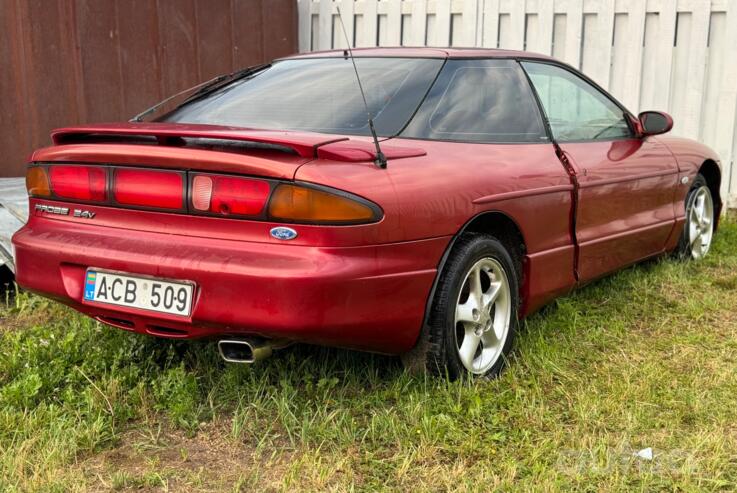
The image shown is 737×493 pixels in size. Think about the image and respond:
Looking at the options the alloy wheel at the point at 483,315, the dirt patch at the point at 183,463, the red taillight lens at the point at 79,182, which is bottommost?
the dirt patch at the point at 183,463

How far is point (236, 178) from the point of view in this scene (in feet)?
8.90

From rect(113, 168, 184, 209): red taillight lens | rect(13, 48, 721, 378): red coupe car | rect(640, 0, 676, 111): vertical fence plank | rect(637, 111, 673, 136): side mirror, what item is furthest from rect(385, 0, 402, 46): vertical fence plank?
rect(113, 168, 184, 209): red taillight lens

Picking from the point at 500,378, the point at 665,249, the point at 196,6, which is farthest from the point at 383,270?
the point at 196,6

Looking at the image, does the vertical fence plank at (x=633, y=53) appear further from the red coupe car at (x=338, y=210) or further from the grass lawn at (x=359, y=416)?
the grass lawn at (x=359, y=416)

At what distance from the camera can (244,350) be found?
292cm

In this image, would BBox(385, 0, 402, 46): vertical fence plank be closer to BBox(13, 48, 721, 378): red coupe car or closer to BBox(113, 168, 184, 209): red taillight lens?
BBox(13, 48, 721, 378): red coupe car

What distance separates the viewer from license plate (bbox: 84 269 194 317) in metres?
2.78

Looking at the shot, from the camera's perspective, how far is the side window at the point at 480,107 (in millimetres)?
3332

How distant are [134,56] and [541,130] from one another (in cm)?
413

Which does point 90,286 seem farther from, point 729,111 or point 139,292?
point 729,111

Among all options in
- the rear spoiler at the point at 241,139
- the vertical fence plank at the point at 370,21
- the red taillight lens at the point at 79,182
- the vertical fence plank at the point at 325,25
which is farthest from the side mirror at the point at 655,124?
the vertical fence plank at the point at 325,25

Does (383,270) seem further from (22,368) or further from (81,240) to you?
(22,368)

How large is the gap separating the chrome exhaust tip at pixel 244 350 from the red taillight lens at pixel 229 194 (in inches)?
17.6

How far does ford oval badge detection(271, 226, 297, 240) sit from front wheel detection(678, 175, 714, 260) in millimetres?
3362
